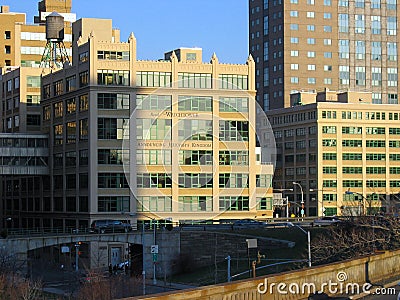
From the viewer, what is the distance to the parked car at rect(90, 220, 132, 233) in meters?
102

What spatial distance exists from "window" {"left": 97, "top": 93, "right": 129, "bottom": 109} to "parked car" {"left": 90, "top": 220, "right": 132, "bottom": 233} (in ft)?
51.8

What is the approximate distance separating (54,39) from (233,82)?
3590 centimetres

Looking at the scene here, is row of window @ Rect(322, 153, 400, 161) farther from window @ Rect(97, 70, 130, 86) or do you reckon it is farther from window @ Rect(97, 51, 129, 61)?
window @ Rect(97, 51, 129, 61)

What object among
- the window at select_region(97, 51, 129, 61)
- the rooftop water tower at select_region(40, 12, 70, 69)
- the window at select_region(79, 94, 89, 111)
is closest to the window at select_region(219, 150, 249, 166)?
the window at select_region(97, 51, 129, 61)

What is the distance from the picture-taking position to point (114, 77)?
113 metres

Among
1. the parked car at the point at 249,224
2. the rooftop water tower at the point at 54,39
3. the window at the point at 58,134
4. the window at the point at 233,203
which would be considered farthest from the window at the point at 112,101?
the rooftop water tower at the point at 54,39

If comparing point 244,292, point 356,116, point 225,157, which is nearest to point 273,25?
point 356,116

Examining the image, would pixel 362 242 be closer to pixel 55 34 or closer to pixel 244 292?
pixel 244 292

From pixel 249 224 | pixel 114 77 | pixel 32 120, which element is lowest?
pixel 249 224

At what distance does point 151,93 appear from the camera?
114 m

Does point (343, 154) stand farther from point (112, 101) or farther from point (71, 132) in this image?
point (71, 132)

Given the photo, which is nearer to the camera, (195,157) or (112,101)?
(112,101)

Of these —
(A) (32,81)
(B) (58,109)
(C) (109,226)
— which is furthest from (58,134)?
(C) (109,226)

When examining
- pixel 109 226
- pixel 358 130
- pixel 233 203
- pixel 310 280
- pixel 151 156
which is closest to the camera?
pixel 310 280
